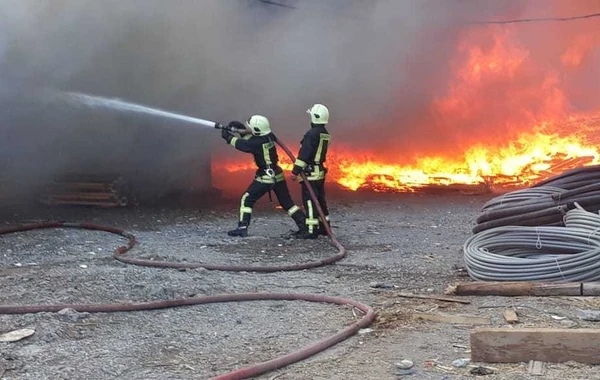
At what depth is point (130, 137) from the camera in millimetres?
9562

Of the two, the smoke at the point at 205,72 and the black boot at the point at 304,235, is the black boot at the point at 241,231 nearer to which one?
the black boot at the point at 304,235

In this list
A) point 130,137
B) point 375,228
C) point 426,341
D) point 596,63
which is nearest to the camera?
point 426,341

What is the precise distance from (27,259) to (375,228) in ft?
12.6

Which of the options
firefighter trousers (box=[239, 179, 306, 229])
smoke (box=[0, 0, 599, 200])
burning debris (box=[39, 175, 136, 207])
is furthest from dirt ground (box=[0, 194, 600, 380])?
smoke (box=[0, 0, 599, 200])


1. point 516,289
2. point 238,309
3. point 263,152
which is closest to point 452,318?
point 516,289

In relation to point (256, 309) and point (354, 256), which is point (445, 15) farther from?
point (256, 309)

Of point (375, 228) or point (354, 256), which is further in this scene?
point (375, 228)

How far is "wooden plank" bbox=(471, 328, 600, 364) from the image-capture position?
3.18 m

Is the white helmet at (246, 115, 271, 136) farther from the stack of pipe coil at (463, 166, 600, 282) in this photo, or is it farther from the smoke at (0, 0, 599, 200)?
the stack of pipe coil at (463, 166, 600, 282)

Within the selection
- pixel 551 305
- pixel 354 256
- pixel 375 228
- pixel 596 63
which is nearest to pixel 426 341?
pixel 551 305

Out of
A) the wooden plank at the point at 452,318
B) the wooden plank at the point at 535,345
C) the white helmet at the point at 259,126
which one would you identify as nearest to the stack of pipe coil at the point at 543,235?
the wooden plank at the point at 452,318

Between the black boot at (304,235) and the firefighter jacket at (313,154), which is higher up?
the firefighter jacket at (313,154)

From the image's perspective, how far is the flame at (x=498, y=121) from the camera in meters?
12.0

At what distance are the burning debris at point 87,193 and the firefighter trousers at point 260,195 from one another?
2314 mm
